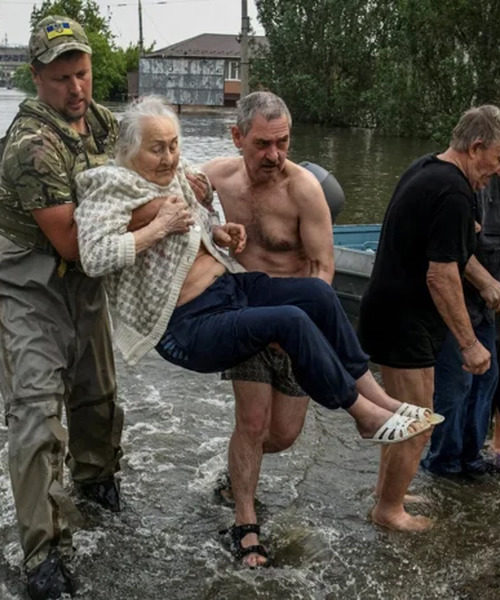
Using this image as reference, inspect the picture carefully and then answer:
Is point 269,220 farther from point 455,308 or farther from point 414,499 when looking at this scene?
point 414,499

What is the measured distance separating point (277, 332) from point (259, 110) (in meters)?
1.14

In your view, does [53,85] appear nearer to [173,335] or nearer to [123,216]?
[123,216]

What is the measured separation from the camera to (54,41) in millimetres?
4406

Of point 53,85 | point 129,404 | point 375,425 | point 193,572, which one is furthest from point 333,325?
point 129,404

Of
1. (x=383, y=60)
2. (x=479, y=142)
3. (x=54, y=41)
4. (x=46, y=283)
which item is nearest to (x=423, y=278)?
(x=479, y=142)

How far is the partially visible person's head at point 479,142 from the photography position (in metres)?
4.64

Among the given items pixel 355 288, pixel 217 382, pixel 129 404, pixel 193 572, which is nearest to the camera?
pixel 193 572

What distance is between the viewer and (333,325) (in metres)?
4.38

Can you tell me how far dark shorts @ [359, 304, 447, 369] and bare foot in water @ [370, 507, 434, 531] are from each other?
2.92 feet

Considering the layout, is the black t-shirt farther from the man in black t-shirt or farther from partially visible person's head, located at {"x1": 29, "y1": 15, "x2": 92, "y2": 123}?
partially visible person's head, located at {"x1": 29, "y1": 15, "x2": 92, "y2": 123}

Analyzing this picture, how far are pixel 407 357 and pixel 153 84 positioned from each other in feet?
236

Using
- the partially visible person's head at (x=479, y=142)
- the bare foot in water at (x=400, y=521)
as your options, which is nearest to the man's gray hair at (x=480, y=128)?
the partially visible person's head at (x=479, y=142)

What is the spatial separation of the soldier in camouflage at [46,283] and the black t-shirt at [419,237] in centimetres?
150

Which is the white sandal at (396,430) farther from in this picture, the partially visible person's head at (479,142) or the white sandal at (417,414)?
the partially visible person's head at (479,142)
